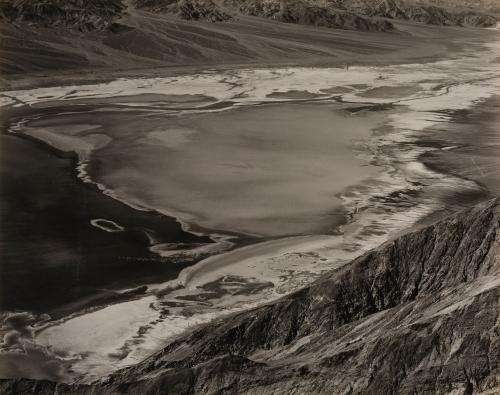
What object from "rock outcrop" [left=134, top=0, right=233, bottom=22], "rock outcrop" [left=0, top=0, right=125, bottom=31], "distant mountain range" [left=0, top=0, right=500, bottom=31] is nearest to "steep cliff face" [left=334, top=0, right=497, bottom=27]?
"distant mountain range" [left=0, top=0, right=500, bottom=31]

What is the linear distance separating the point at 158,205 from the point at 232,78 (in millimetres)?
24578

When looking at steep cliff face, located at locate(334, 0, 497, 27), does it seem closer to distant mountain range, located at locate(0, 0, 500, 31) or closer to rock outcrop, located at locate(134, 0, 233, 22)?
distant mountain range, located at locate(0, 0, 500, 31)

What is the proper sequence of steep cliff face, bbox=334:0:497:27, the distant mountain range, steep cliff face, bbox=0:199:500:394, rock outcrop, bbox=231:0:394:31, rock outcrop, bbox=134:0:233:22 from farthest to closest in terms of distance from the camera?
steep cliff face, bbox=334:0:497:27, rock outcrop, bbox=231:0:394:31, rock outcrop, bbox=134:0:233:22, the distant mountain range, steep cliff face, bbox=0:199:500:394

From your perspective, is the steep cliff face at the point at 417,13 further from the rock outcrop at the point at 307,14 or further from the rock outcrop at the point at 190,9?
the rock outcrop at the point at 190,9

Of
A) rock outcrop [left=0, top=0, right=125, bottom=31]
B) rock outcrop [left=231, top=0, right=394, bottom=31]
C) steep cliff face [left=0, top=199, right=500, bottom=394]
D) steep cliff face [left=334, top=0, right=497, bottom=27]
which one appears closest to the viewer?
steep cliff face [left=0, top=199, right=500, bottom=394]

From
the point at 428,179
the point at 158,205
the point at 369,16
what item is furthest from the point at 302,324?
the point at 369,16

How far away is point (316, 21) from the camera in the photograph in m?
64.1

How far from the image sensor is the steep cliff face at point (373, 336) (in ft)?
22.3

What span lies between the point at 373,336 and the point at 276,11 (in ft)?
191

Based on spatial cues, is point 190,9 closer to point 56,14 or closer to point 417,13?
point 56,14

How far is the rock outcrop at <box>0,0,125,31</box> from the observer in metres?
51.9

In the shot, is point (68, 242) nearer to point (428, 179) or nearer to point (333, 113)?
point (428, 179)

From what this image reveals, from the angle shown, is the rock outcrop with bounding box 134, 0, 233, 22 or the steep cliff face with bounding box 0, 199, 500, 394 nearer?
the steep cliff face with bounding box 0, 199, 500, 394

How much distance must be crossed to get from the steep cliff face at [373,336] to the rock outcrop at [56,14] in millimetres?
44704
